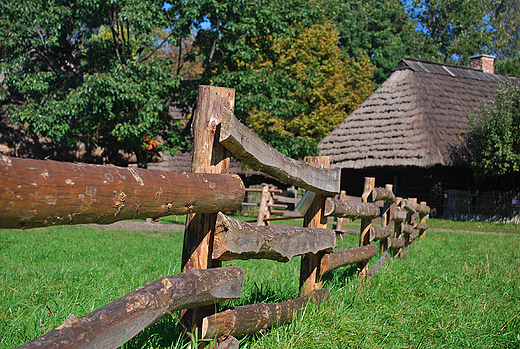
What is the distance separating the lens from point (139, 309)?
73.1 inches

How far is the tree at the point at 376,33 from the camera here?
32719mm

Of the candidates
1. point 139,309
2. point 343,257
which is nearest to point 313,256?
point 343,257

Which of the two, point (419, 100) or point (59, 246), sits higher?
point (419, 100)

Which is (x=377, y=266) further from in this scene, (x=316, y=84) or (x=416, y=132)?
(x=316, y=84)

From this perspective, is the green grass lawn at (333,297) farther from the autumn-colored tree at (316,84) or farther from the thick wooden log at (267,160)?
the autumn-colored tree at (316,84)

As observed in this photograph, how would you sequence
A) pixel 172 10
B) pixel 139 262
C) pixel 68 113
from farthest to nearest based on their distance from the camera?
pixel 172 10 → pixel 68 113 → pixel 139 262

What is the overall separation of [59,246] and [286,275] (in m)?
4.40

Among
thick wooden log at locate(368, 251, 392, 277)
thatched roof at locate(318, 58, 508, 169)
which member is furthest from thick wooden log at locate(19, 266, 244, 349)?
thatched roof at locate(318, 58, 508, 169)

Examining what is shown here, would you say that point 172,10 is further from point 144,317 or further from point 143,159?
point 144,317

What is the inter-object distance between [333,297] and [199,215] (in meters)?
2.00

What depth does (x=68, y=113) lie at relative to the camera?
13609 millimetres

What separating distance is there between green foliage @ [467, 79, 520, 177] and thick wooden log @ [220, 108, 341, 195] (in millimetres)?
14855

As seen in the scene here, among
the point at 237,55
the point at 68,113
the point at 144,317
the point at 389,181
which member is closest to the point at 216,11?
the point at 237,55

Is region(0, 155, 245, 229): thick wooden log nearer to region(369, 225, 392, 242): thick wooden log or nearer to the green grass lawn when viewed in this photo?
the green grass lawn
